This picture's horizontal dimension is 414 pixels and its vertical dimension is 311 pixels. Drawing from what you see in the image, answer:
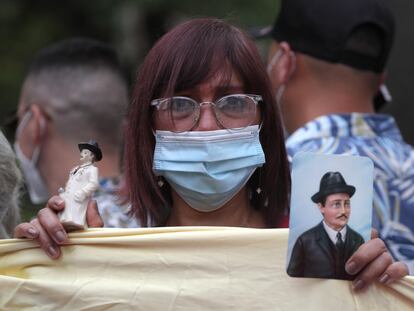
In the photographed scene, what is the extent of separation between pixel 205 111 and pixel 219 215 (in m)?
0.35

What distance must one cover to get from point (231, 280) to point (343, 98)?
1.79 meters

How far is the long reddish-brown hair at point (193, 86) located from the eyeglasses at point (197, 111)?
1.7 inches

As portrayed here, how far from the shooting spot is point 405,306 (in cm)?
301

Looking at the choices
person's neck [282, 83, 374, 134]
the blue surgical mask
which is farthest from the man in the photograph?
person's neck [282, 83, 374, 134]

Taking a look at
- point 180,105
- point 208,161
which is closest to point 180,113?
point 180,105

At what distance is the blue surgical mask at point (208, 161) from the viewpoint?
10.8 ft

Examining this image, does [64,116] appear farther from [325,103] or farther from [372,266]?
[372,266]

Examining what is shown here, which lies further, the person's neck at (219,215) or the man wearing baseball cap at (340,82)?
the man wearing baseball cap at (340,82)

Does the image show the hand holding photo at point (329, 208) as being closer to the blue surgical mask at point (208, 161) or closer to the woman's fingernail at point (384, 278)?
the woman's fingernail at point (384, 278)

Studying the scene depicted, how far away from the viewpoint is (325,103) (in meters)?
4.74

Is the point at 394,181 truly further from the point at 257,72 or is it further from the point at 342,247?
the point at 342,247

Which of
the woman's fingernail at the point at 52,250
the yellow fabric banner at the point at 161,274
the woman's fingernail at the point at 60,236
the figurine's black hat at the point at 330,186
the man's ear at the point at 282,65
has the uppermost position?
the figurine's black hat at the point at 330,186

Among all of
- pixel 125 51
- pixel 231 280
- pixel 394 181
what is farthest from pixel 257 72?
pixel 125 51

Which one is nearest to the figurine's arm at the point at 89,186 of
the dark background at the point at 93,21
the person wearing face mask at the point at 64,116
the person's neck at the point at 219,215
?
the person's neck at the point at 219,215
